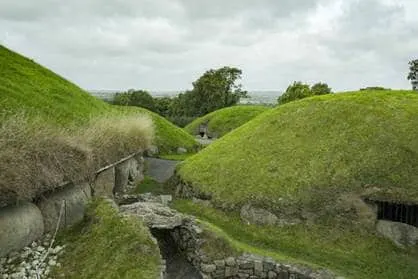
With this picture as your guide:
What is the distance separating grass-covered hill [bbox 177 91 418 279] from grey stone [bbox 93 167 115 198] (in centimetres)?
232

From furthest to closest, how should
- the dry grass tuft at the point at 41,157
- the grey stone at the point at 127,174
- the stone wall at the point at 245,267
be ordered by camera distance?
1. the grey stone at the point at 127,174
2. the stone wall at the point at 245,267
3. the dry grass tuft at the point at 41,157

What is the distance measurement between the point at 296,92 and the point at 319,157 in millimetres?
38392

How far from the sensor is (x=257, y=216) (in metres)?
11.7

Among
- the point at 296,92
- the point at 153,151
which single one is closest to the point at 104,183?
the point at 153,151

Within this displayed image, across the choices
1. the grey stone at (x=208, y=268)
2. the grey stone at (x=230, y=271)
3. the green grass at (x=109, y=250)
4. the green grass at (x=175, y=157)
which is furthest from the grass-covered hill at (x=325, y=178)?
the green grass at (x=175, y=157)

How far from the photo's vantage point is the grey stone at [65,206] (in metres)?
7.93

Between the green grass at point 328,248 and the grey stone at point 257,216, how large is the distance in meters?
0.19

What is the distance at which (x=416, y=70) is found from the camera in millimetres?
52000

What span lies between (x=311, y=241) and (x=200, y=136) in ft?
92.2

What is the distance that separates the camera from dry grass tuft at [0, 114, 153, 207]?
268 inches

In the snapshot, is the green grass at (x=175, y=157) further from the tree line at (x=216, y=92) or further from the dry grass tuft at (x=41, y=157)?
the tree line at (x=216, y=92)

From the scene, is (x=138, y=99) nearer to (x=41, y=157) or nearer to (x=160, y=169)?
(x=160, y=169)

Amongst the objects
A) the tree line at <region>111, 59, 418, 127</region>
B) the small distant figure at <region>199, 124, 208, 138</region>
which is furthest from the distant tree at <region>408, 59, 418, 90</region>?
the small distant figure at <region>199, 124, 208, 138</region>

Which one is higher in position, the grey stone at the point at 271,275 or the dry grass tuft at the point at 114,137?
the dry grass tuft at the point at 114,137
